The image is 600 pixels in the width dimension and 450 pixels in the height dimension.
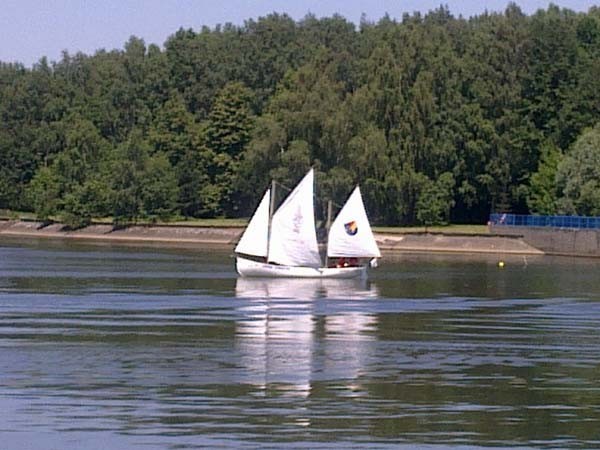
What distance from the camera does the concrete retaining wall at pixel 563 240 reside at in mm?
115812

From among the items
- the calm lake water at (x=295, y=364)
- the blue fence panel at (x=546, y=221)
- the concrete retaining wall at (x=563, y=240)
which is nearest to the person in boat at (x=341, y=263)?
the calm lake water at (x=295, y=364)

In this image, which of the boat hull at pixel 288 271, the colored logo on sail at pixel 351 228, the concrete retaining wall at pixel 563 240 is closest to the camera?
the boat hull at pixel 288 271

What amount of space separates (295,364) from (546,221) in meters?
82.9

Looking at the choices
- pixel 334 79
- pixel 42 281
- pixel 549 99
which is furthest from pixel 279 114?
pixel 42 281

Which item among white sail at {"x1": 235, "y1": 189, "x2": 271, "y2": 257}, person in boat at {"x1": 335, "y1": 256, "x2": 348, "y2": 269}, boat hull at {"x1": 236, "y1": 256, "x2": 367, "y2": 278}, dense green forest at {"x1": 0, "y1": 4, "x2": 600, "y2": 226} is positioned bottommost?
boat hull at {"x1": 236, "y1": 256, "x2": 367, "y2": 278}

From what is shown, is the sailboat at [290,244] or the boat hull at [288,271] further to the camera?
the sailboat at [290,244]

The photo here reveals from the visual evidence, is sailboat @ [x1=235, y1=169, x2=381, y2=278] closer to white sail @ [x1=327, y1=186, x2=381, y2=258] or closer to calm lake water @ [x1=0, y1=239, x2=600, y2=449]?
white sail @ [x1=327, y1=186, x2=381, y2=258]

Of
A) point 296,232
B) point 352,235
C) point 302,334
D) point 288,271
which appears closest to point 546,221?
point 352,235

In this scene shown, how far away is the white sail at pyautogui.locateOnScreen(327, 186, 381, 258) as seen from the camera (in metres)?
85.6

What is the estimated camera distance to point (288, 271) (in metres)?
82.8

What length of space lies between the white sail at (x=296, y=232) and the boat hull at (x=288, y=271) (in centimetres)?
43

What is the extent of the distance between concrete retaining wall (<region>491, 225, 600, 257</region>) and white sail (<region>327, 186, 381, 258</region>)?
33.8m

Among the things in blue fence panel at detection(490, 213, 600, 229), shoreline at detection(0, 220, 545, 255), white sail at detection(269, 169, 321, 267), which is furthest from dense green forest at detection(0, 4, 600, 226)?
white sail at detection(269, 169, 321, 267)

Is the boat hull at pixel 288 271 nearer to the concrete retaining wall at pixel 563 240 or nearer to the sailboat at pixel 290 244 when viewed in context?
the sailboat at pixel 290 244
